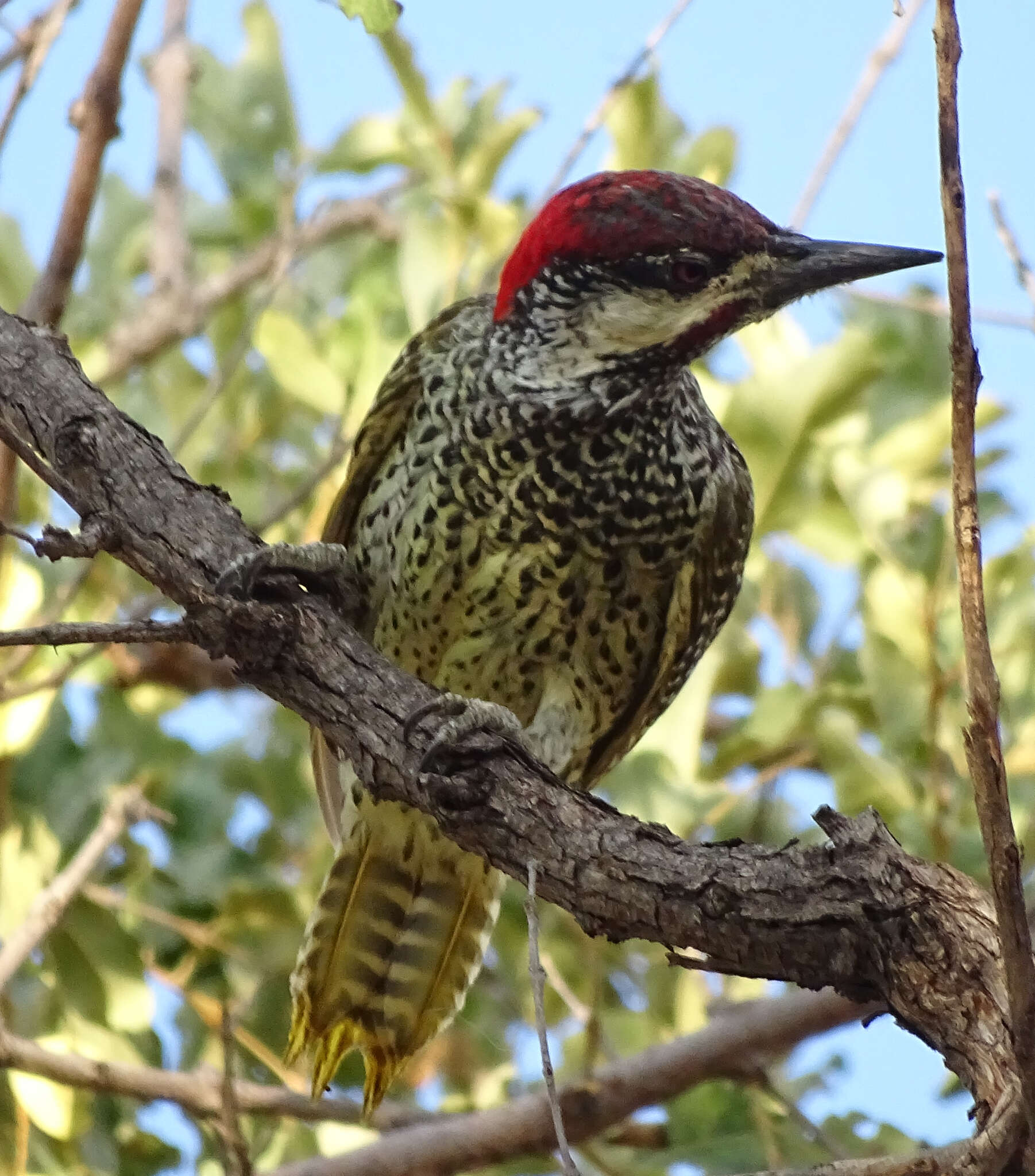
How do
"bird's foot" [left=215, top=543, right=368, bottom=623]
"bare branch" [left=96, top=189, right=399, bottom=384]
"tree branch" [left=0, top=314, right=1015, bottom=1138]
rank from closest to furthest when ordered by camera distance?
"tree branch" [left=0, top=314, right=1015, bottom=1138]
"bird's foot" [left=215, top=543, right=368, bottom=623]
"bare branch" [left=96, top=189, right=399, bottom=384]

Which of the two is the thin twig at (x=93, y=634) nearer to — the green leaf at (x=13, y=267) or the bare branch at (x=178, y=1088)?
the bare branch at (x=178, y=1088)

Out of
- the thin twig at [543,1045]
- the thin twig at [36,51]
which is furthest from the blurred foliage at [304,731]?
the thin twig at [543,1045]

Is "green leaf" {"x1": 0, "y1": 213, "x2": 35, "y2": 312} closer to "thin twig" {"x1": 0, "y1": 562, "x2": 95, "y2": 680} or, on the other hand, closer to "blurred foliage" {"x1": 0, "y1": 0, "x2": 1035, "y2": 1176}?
"blurred foliage" {"x1": 0, "y1": 0, "x2": 1035, "y2": 1176}

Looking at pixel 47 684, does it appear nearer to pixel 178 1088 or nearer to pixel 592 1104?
pixel 178 1088

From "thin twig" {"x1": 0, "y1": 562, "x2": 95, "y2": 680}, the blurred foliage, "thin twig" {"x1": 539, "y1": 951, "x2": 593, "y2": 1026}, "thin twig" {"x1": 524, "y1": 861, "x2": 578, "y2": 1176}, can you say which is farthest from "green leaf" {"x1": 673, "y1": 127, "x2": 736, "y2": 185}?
"thin twig" {"x1": 524, "y1": 861, "x2": 578, "y2": 1176}

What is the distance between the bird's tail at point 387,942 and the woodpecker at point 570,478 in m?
0.01

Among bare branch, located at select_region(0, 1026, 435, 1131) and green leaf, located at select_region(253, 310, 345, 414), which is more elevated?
green leaf, located at select_region(253, 310, 345, 414)

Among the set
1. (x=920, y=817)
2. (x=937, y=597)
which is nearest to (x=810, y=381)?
(x=937, y=597)

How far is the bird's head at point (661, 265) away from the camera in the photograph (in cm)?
223

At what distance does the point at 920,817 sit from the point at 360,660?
1.25 meters

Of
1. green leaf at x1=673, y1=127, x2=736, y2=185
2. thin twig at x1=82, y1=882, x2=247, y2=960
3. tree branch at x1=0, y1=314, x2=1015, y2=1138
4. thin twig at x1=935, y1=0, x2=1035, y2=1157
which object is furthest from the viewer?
green leaf at x1=673, y1=127, x2=736, y2=185

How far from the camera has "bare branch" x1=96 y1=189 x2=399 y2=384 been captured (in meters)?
3.47

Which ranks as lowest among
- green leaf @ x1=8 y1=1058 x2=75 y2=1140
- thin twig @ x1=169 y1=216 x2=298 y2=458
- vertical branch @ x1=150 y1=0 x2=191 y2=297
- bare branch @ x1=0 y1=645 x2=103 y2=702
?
green leaf @ x1=8 y1=1058 x2=75 y2=1140

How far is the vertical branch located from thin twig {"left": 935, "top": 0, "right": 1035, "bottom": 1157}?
242 cm
